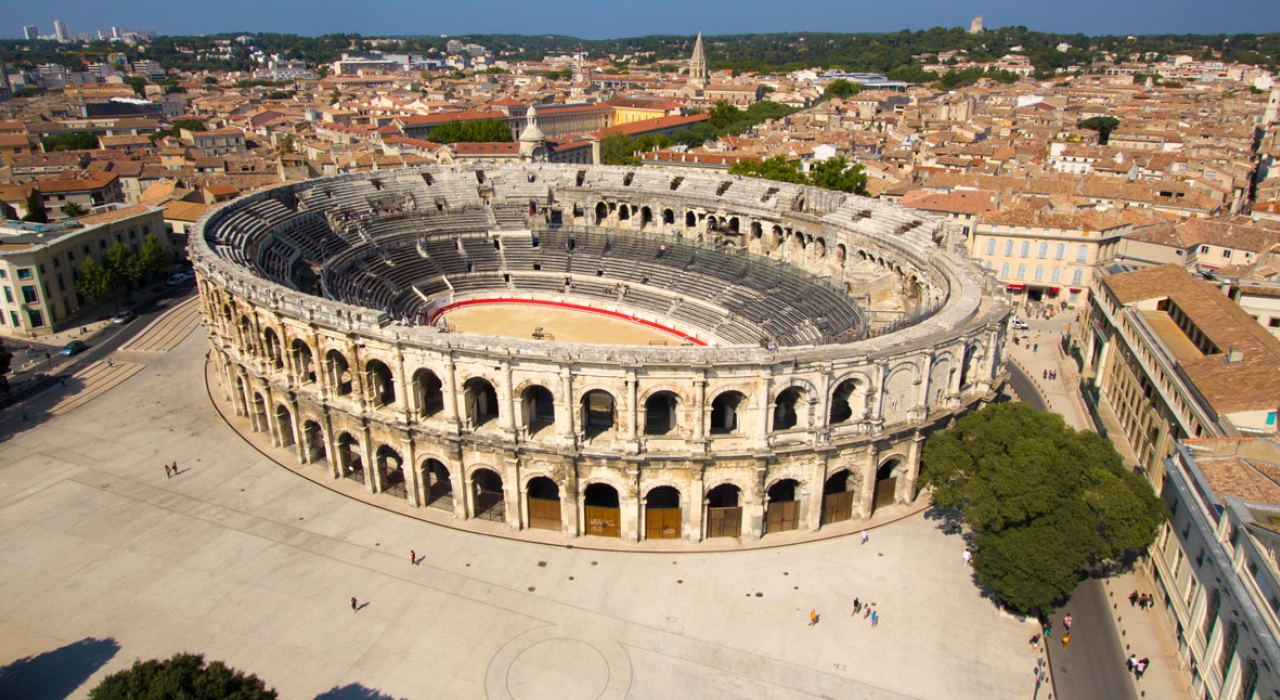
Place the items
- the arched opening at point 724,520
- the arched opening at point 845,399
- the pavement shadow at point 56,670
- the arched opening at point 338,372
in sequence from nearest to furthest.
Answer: the pavement shadow at point 56,670
the arched opening at point 845,399
the arched opening at point 724,520
the arched opening at point 338,372

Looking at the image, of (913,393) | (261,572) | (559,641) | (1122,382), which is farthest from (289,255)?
(1122,382)

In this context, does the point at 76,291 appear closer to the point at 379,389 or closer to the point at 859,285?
the point at 379,389

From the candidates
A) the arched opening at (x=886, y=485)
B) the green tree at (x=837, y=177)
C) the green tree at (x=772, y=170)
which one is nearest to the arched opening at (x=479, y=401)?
the arched opening at (x=886, y=485)

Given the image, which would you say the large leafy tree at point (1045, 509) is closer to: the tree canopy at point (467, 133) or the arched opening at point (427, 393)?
the arched opening at point (427, 393)

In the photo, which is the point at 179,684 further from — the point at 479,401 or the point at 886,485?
the point at 886,485

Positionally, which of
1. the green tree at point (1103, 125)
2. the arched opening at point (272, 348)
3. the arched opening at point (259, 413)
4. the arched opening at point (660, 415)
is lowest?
the arched opening at point (259, 413)

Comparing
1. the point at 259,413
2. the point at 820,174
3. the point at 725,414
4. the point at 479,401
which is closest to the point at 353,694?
the point at 479,401
